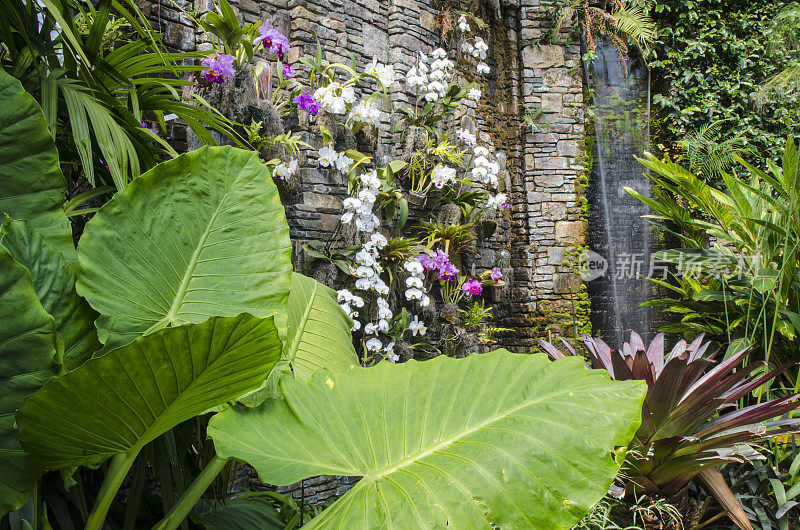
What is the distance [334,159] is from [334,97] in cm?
34

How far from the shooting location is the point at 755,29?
18.0 feet

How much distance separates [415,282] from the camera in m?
3.42

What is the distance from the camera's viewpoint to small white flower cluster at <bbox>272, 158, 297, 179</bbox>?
2824 millimetres

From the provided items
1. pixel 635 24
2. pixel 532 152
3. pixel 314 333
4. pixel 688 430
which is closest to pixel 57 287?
pixel 314 333

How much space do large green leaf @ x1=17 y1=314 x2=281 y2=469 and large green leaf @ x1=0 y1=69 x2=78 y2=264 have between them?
32 cm

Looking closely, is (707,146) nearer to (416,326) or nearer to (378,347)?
(416,326)

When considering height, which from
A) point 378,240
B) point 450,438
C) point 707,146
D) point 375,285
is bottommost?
point 375,285

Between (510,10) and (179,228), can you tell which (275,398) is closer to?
(179,228)

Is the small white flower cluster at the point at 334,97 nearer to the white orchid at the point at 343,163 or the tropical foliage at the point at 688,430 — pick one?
the white orchid at the point at 343,163

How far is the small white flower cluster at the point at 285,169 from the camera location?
2.82 meters

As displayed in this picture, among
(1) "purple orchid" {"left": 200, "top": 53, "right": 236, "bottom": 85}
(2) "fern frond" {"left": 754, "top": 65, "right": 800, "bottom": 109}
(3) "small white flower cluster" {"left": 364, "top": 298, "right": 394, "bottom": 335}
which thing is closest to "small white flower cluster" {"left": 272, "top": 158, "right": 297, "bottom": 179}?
(1) "purple orchid" {"left": 200, "top": 53, "right": 236, "bottom": 85}

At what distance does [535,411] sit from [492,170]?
136 inches

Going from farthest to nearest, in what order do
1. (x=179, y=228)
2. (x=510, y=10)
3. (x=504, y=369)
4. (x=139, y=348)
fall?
(x=510, y=10) → (x=179, y=228) → (x=504, y=369) → (x=139, y=348)

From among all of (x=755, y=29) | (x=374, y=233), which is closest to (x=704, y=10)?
(x=755, y=29)
